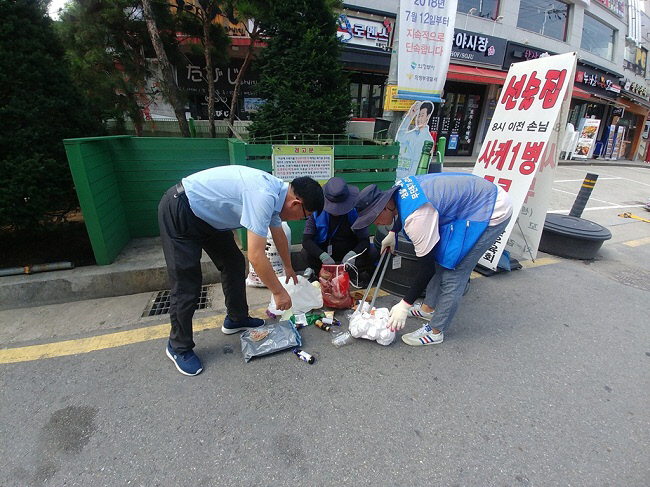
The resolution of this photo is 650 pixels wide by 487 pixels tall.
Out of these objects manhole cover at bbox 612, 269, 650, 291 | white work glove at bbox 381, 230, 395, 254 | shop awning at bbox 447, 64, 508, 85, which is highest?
shop awning at bbox 447, 64, 508, 85

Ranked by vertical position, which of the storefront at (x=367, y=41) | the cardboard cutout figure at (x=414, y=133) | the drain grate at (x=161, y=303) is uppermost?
the storefront at (x=367, y=41)

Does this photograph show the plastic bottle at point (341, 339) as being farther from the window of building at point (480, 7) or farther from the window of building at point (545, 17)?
the window of building at point (545, 17)

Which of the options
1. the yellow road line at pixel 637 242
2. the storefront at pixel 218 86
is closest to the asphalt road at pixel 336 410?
the yellow road line at pixel 637 242

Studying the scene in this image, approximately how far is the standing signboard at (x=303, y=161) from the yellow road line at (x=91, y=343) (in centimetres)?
173

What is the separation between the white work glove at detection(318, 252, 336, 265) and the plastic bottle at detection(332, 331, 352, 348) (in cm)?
66

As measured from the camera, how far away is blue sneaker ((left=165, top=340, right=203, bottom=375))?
214 cm

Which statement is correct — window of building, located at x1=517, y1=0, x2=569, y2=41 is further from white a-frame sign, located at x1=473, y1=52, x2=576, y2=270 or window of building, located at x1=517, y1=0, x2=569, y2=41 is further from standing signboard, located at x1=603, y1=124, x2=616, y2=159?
white a-frame sign, located at x1=473, y1=52, x2=576, y2=270

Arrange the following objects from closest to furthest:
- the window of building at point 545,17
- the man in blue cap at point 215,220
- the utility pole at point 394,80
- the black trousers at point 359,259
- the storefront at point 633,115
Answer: the man in blue cap at point 215,220 → the black trousers at point 359,259 → the utility pole at point 394,80 → the window of building at point 545,17 → the storefront at point 633,115

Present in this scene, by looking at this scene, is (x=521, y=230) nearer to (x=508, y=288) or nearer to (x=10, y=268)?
(x=508, y=288)

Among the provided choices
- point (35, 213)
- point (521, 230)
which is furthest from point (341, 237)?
point (35, 213)

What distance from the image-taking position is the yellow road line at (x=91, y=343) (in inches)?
88.2

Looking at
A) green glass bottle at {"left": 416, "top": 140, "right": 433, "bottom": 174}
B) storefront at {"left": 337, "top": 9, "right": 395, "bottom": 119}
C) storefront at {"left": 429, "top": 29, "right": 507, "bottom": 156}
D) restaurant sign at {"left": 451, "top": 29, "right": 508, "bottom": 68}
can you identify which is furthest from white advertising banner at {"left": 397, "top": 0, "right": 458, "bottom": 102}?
restaurant sign at {"left": 451, "top": 29, "right": 508, "bottom": 68}

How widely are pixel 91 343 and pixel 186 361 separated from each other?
822 mm

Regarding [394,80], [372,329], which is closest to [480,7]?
[394,80]
